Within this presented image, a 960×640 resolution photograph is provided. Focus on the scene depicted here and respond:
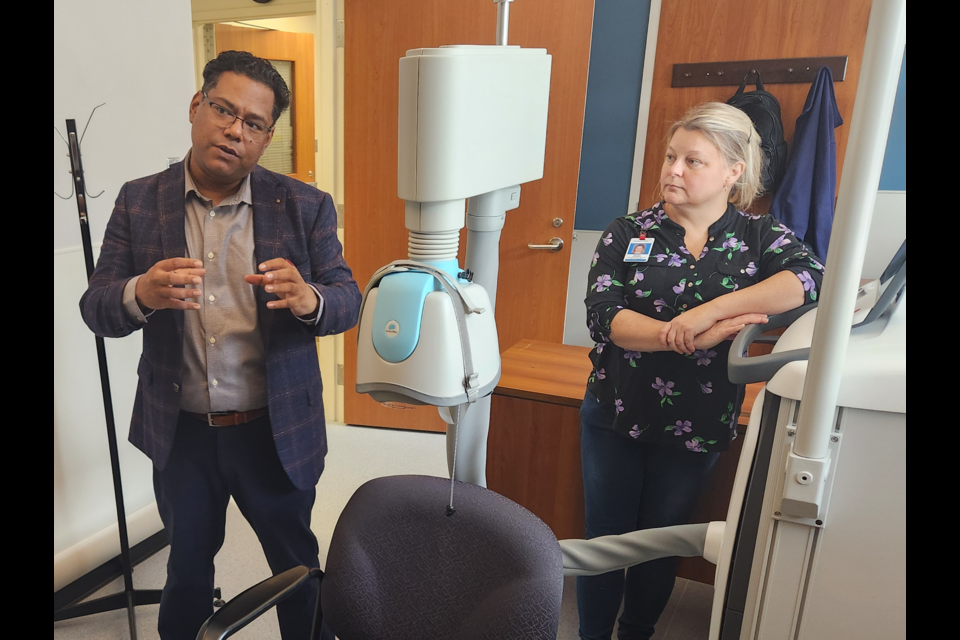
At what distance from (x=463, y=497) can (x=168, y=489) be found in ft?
2.48

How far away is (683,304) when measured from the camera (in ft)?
4.44

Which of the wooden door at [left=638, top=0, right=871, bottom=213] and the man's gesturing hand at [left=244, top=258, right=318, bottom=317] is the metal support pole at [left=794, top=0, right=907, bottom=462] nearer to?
the man's gesturing hand at [left=244, top=258, right=318, bottom=317]

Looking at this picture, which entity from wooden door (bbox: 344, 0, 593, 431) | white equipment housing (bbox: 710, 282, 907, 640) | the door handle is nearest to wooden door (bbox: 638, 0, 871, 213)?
wooden door (bbox: 344, 0, 593, 431)

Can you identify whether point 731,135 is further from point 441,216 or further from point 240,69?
point 240,69

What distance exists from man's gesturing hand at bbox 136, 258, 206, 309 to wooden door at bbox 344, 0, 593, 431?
1607 millimetres

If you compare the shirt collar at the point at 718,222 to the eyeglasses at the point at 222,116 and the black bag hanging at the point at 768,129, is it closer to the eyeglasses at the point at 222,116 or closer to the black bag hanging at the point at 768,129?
the eyeglasses at the point at 222,116

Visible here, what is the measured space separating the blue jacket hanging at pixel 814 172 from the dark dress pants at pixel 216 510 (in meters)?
1.89

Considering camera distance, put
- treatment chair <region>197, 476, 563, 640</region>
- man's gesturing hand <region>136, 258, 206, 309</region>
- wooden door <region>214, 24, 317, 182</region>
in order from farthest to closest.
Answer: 1. wooden door <region>214, 24, 317, 182</region>
2. man's gesturing hand <region>136, 258, 206, 309</region>
3. treatment chair <region>197, 476, 563, 640</region>

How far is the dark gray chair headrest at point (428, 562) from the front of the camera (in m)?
1.07

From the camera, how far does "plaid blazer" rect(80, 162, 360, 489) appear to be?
1354 mm

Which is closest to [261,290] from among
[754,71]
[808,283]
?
[808,283]

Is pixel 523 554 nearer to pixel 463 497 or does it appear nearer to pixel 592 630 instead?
pixel 463 497

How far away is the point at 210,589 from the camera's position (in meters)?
1.55
